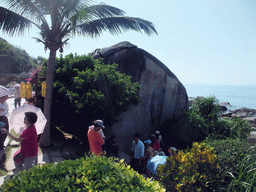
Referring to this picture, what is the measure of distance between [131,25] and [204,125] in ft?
21.4

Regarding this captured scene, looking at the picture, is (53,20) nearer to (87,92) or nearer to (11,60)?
(87,92)

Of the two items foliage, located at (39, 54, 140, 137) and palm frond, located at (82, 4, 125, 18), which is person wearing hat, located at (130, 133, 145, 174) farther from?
palm frond, located at (82, 4, 125, 18)

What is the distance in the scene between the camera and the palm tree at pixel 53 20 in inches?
229

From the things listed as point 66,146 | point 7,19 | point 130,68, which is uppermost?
point 7,19

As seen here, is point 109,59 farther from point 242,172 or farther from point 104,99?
point 242,172

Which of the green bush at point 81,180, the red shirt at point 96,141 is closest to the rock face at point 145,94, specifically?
the red shirt at point 96,141

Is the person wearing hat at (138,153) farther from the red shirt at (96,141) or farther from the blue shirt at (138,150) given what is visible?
the red shirt at (96,141)

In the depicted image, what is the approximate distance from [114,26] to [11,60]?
89.8ft

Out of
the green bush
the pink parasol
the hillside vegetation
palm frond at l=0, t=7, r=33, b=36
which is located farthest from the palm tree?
the hillside vegetation

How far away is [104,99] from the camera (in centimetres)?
670

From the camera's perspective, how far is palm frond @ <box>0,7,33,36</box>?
224 inches

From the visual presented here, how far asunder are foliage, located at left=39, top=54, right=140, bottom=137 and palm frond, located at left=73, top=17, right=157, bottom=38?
1332mm

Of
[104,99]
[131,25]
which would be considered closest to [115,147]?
[104,99]

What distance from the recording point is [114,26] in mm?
6977
